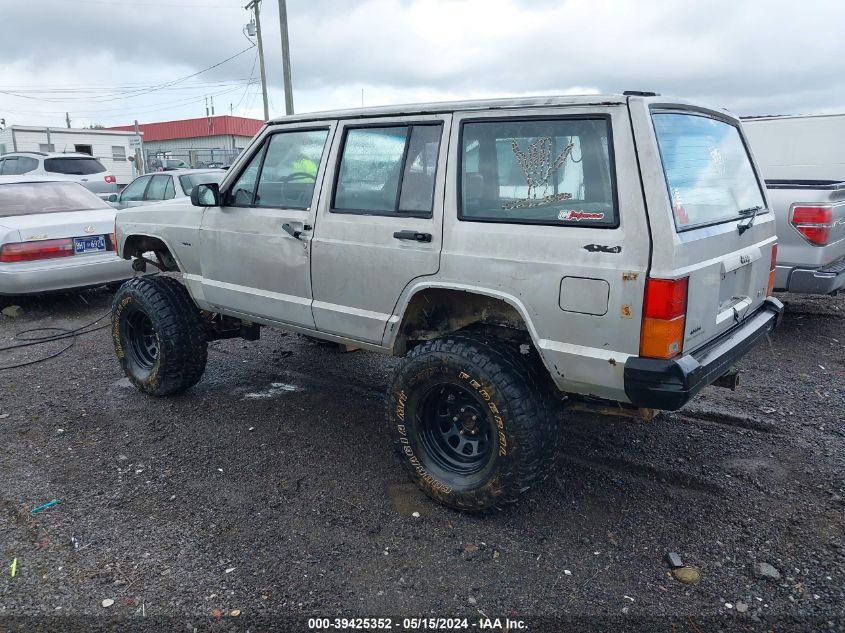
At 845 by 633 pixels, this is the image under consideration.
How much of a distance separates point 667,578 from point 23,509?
3.19 metres

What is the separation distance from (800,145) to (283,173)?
7411mm

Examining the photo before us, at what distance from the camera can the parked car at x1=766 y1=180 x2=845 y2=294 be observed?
5.29 meters

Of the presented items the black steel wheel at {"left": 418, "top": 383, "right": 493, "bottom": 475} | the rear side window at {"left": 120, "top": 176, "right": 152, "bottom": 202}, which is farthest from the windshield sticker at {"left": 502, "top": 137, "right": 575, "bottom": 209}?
the rear side window at {"left": 120, "top": 176, "right": 152, "bottom": 202}

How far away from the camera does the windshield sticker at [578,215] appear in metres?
2.78

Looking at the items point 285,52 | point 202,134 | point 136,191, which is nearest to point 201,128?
point 202,134

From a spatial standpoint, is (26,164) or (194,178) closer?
(194,178)

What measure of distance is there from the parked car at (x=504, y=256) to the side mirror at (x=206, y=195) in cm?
2

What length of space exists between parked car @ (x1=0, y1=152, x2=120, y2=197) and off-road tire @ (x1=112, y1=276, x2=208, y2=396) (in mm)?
10839

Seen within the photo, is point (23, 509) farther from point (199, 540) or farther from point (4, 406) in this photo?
point (4, 406)

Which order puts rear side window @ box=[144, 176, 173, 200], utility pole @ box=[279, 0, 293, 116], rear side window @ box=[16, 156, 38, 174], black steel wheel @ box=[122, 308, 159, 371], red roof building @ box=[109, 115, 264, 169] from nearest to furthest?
black steel wheel @ box=[122, 308, 159, 371] < rear side window @ box=[144, 176, 173, 200] < rear side window @ box=[16, 156, 38, 174] < utility pole @ box=[279, 0, 293, 116] < red roof building @ box=[109, 115, 264, 169]

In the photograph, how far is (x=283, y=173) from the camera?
405cm

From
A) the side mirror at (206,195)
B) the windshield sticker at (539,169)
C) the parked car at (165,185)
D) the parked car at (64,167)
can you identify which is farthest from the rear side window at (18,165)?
the windshield sticker at (539,169)

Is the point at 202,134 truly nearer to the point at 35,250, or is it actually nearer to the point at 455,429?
the point at 35,250

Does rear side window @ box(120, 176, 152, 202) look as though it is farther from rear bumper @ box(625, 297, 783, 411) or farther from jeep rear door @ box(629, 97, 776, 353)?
rear bumper @ box(625, 297, 783, 411)
